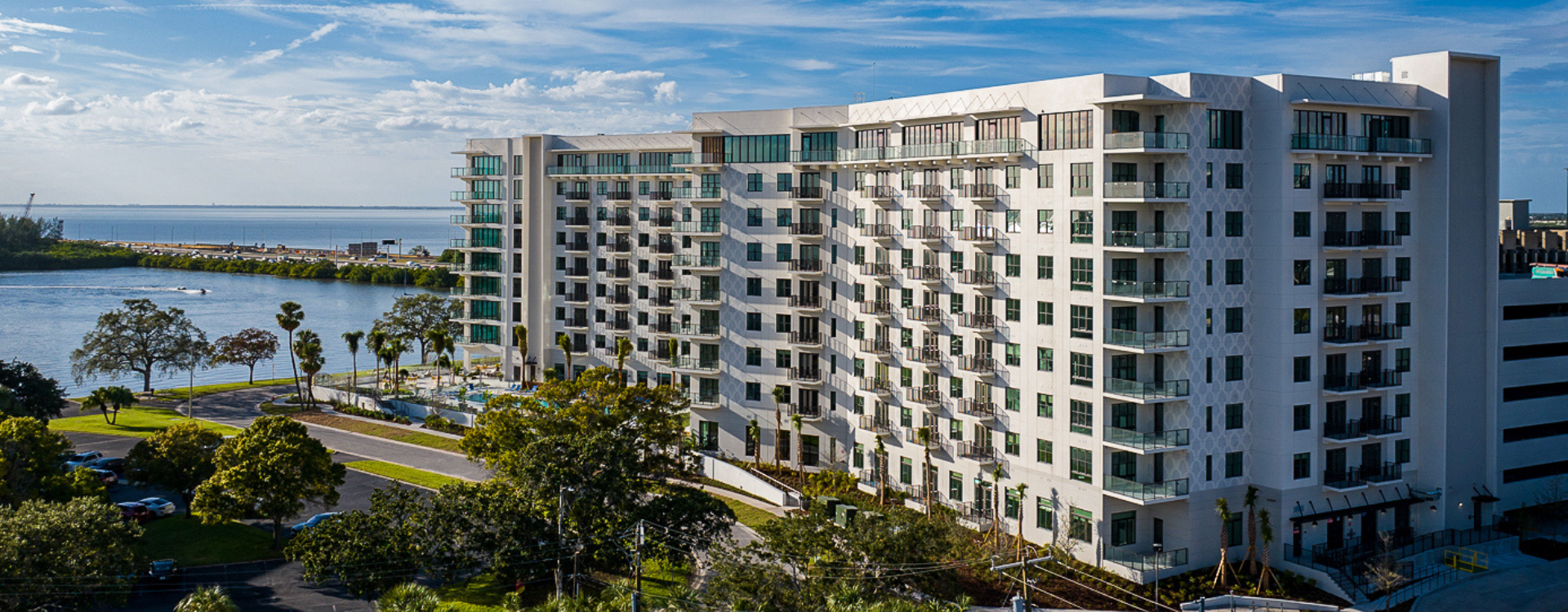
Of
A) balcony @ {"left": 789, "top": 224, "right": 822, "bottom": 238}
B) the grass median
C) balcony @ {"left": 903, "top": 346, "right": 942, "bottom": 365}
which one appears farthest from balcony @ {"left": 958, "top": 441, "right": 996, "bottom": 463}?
the grass median

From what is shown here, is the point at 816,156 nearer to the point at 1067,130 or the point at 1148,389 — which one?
the point at 1067,130

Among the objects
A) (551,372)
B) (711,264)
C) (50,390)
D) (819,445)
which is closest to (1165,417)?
(819,445)

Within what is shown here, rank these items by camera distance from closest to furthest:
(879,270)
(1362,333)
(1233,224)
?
1. (1233,224)
2. (1362,333)
3. (879,270)

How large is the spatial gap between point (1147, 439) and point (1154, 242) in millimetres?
9187

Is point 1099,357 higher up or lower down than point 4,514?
higher up

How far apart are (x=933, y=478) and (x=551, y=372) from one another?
1277 inches

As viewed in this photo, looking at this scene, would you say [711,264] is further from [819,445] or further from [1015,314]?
[1015,314]

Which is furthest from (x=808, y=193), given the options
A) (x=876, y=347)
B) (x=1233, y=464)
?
(x=1233, y=464)

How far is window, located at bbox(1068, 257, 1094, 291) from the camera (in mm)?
52656

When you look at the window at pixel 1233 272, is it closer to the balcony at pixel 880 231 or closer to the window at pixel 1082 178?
the window at pixel 1082 178

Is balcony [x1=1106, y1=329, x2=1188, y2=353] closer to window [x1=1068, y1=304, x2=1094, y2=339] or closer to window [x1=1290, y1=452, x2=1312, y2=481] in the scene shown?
window [x1=1068, y1=304, x2=1094, y2=339]

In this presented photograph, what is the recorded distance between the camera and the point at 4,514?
43.8 m

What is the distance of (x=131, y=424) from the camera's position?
284 feet

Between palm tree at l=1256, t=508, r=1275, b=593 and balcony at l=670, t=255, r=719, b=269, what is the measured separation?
124 ft
